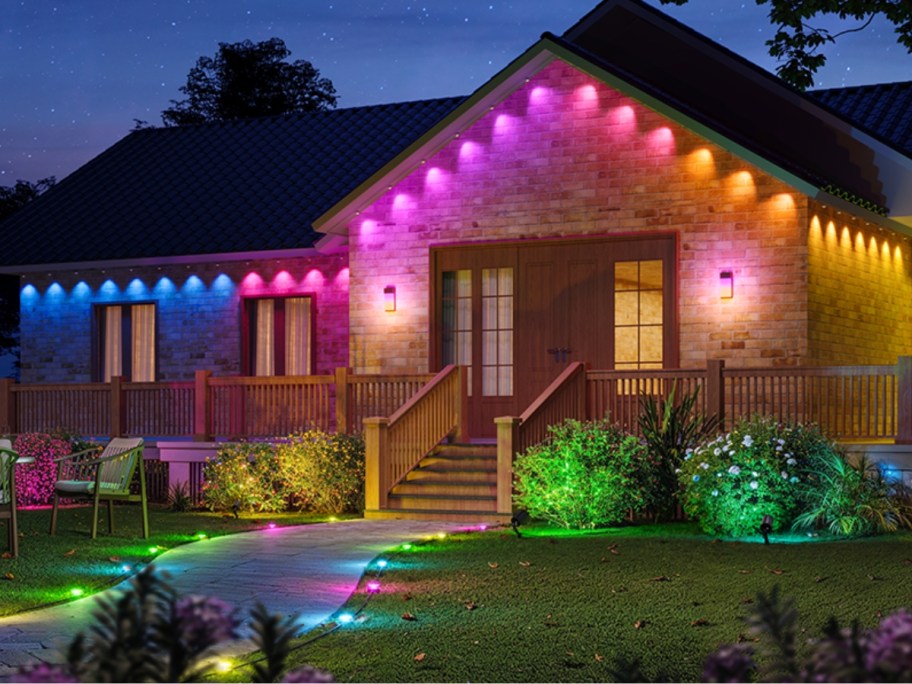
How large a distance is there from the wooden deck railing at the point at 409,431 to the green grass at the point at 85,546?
36.5 inches

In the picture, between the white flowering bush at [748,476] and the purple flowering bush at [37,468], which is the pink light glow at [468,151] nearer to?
the white flowering bush at [748,476]

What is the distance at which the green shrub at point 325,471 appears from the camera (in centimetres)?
1783

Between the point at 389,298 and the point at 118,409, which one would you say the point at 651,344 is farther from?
the point at 118,409

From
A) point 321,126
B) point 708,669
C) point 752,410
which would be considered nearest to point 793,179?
point 752,410

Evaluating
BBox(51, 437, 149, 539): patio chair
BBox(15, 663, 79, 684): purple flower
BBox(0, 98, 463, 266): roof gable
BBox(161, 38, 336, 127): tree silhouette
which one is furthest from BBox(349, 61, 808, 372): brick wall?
BBox(161, 38, 336, 127): tree silhouette

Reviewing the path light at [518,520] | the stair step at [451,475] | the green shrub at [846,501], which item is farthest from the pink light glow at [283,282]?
the green shrub at [846,501]

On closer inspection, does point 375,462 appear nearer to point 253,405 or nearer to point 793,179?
point 253,405

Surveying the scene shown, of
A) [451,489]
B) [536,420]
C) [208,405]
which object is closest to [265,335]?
[208,405]

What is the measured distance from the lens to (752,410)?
56.6ft

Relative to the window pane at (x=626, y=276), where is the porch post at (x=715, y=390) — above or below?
below

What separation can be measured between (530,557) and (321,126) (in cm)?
1616

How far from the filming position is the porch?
16.1 m

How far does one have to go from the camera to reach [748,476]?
46.1 feet

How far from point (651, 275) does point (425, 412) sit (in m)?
3.88
